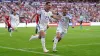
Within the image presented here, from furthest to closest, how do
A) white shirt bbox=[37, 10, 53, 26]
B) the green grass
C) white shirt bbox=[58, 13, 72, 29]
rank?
1. white shirt bbox=[58, 13, 72, 29]
2. white shirt bbox=[37, 10, 53, 26]
3. the green grass

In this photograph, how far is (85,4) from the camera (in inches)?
2547

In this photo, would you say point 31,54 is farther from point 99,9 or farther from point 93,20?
point 99,9

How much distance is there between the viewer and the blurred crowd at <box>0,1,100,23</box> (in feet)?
170

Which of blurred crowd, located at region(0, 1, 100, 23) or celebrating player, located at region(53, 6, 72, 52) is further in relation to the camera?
blurred crowd, located at region(0, 1, 100, 23)

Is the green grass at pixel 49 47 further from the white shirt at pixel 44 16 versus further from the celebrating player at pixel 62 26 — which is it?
the white shirt at pixel 44 16

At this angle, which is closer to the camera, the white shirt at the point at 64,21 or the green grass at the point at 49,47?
the green grass at the point at 49,47

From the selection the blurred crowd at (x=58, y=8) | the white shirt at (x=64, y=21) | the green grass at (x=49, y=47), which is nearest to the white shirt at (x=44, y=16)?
the white shirt at (x=64, y=21)

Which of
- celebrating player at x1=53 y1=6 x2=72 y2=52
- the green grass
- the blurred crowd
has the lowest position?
the blurred crowd

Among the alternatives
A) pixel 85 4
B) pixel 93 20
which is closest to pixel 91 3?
pixel 85 4

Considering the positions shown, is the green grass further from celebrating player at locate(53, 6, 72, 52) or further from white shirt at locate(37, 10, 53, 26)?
white shirt at locate(37, 10, 53, 26)

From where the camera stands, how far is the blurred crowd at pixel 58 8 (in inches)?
2039

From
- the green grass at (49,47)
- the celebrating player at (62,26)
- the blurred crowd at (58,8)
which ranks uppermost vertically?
the celebrating player at (62,26)

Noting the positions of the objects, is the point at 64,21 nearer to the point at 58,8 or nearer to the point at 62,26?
the point at 62,26

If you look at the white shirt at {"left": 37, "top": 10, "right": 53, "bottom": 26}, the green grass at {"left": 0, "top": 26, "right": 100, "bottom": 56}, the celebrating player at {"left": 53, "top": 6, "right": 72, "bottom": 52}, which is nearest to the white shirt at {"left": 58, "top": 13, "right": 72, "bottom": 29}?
the celebrating player at {"left": 53, "top": 6, "right": 72, "bottom": 52}
